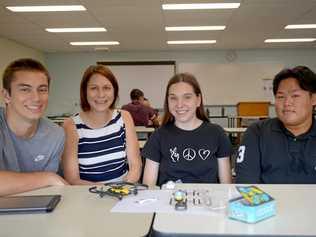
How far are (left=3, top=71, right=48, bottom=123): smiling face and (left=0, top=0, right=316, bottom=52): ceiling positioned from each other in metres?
3.28

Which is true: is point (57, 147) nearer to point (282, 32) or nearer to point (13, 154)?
point (13, 154)

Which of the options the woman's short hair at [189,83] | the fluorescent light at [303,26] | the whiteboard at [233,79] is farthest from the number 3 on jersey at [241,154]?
the whiteboard at [233,79]

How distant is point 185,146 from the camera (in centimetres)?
174

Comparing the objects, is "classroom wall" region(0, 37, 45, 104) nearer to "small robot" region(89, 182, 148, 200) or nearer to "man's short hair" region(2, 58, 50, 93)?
"man's short hair" region(2, 58, 50, 93)

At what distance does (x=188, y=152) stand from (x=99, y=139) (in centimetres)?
Result: 55

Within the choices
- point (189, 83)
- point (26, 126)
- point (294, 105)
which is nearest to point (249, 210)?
point (294, 105)

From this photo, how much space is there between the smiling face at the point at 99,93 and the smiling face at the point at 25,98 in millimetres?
427

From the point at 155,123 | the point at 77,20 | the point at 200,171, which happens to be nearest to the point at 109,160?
the point at 200,171

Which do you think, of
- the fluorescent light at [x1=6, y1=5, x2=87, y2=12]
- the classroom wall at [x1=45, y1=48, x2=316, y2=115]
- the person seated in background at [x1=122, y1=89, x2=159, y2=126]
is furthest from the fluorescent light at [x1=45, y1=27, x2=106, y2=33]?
the classroom wall at [x1=45, y1=48, x2=316, y2=115]

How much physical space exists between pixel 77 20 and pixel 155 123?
2.21 meters

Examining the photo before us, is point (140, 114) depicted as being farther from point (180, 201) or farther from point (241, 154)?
point (180, 201)

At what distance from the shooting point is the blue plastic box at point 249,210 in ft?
3.00

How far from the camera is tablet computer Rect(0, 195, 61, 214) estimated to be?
3.32ft

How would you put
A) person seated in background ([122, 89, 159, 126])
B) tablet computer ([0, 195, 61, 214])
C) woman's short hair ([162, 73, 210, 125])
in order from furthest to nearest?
person seated in background ([122, 89, 159, 126])
woman's short hair ([162, 73, 210, 125])
tablet computer ([0, 195, 61, 214])
